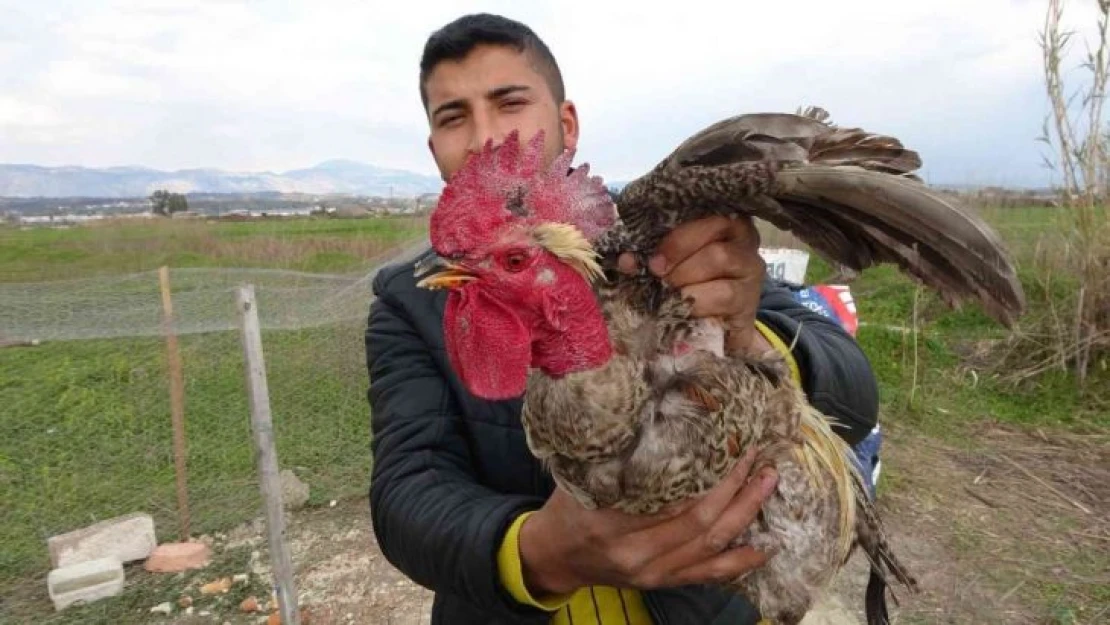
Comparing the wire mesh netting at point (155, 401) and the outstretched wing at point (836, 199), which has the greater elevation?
the outstretched wing at point (836, 199)

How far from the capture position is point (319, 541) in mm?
5156

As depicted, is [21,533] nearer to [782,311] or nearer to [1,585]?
[1,585]

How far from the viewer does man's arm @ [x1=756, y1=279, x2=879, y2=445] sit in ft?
6.53

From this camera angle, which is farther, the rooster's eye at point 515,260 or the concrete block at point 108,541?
the concrete block at point 108,541

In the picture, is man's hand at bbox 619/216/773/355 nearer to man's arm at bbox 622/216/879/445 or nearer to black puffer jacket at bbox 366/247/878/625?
man's arm at bbox 622/216/879/445

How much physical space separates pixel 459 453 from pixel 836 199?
48.3 inches

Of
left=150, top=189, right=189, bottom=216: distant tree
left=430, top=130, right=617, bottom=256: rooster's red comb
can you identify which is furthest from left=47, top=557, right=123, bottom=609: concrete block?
left=150, top=189, right=189, bottom=216: distant tree

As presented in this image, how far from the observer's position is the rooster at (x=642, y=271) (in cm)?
141

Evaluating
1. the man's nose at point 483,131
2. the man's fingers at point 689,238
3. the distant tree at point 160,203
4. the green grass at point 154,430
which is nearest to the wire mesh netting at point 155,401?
the green grass at point 154,430

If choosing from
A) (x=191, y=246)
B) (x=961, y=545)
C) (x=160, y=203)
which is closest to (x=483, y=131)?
(x=961, y=545)

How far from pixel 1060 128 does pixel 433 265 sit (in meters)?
7.77

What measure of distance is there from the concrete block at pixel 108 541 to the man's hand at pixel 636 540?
14.0 feet

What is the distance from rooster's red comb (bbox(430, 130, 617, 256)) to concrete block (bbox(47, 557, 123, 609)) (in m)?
4.31

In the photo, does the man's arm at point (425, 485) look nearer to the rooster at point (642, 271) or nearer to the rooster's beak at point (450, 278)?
the rooster at point (642, 271)
